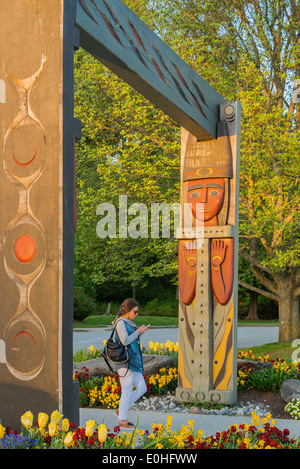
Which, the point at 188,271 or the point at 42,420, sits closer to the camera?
the point at 42,420

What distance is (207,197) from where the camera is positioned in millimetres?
7426

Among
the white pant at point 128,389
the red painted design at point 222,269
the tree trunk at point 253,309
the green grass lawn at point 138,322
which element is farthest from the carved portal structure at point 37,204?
the tree trunk at point 253,309

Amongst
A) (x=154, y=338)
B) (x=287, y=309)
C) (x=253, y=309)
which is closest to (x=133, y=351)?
(x=287, y=309)

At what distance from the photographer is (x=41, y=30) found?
3.58 meters

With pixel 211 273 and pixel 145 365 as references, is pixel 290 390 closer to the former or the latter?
pixel 211 273

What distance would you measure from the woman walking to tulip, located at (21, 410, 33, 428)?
253 cm

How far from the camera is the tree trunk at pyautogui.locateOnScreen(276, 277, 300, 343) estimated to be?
560 inches

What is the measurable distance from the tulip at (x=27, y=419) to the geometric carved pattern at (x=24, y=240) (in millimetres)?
304

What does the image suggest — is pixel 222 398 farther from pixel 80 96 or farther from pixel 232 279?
pixel 80 96

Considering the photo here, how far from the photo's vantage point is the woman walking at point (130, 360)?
5770 millimetres

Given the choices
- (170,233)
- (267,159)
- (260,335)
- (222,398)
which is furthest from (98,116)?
(260,335)

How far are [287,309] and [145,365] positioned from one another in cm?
677

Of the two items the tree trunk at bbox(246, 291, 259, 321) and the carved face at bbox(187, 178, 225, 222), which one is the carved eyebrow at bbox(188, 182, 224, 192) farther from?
the tree trunk at bbox(246, 291, 259, 321)

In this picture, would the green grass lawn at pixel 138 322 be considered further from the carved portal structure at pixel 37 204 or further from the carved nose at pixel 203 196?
the carved portal structure at pixel 37 204
